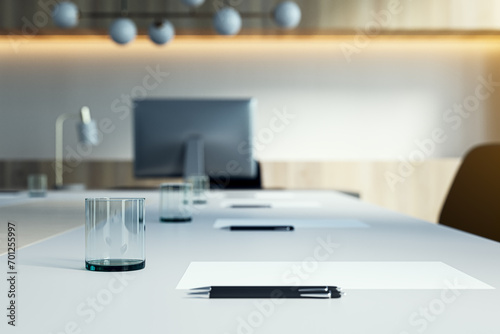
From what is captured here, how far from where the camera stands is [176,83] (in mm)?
5668

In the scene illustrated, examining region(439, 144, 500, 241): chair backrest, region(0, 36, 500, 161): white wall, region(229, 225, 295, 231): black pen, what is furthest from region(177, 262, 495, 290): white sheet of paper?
region(0, 36, 500, 161): white wall

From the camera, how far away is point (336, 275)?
92 cm

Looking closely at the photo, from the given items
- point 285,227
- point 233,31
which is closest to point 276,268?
point 285,227

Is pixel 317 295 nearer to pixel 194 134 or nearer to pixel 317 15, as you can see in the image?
pixel 194 134

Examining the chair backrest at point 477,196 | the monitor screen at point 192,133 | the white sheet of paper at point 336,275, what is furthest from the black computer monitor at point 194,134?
the white sheet of paper at point 336,275

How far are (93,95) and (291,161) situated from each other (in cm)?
186

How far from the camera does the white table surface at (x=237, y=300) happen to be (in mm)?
648

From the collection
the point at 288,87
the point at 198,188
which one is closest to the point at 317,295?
the point at 198,188

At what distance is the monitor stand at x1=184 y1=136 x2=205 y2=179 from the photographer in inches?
118

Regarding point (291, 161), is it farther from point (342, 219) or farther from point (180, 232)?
point (180, 232)

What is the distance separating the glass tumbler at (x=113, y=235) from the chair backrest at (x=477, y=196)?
140 centimetres

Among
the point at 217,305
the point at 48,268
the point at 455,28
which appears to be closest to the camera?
the point at 217,305

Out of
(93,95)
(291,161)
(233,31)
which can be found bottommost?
(291,161)

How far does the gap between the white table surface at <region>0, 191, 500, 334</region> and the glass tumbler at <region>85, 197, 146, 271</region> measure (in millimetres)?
24
